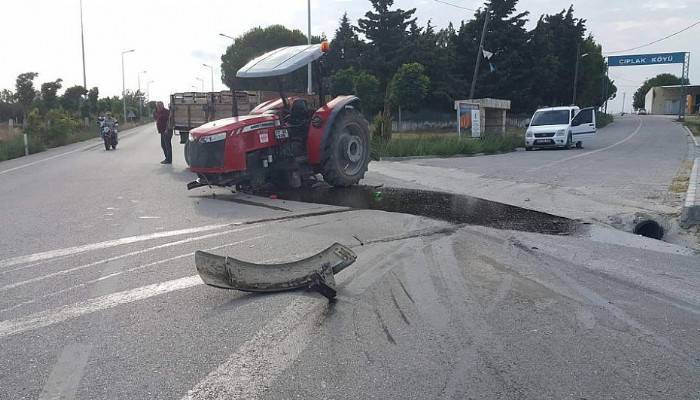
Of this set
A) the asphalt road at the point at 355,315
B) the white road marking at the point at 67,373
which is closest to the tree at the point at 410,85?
the asphalt road at the point at 355,315

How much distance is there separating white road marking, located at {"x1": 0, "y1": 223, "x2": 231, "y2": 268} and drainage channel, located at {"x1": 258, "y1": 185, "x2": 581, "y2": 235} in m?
2.55

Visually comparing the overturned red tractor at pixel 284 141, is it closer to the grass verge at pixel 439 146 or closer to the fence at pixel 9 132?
the grass verge at pixel 439 146

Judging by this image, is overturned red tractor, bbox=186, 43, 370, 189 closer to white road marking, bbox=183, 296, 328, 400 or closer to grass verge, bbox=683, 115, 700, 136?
white road marking, bbox=183, 296, 328, 400

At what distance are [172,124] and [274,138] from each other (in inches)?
277

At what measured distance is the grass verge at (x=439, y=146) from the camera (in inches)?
768

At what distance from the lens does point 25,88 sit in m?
42.1

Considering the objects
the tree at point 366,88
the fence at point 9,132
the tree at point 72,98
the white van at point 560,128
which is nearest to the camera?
the white van at point 560,128

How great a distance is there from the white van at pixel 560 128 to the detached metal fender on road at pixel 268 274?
69.8 ft

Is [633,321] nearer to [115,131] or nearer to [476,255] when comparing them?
[476,255]

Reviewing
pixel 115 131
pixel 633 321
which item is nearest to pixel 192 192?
pixel 633 321

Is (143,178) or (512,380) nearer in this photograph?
(512,380)

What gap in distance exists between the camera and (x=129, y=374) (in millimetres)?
3275

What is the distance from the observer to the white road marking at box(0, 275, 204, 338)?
3961 mm

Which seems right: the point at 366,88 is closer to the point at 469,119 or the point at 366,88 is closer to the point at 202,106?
the point at 469,119
